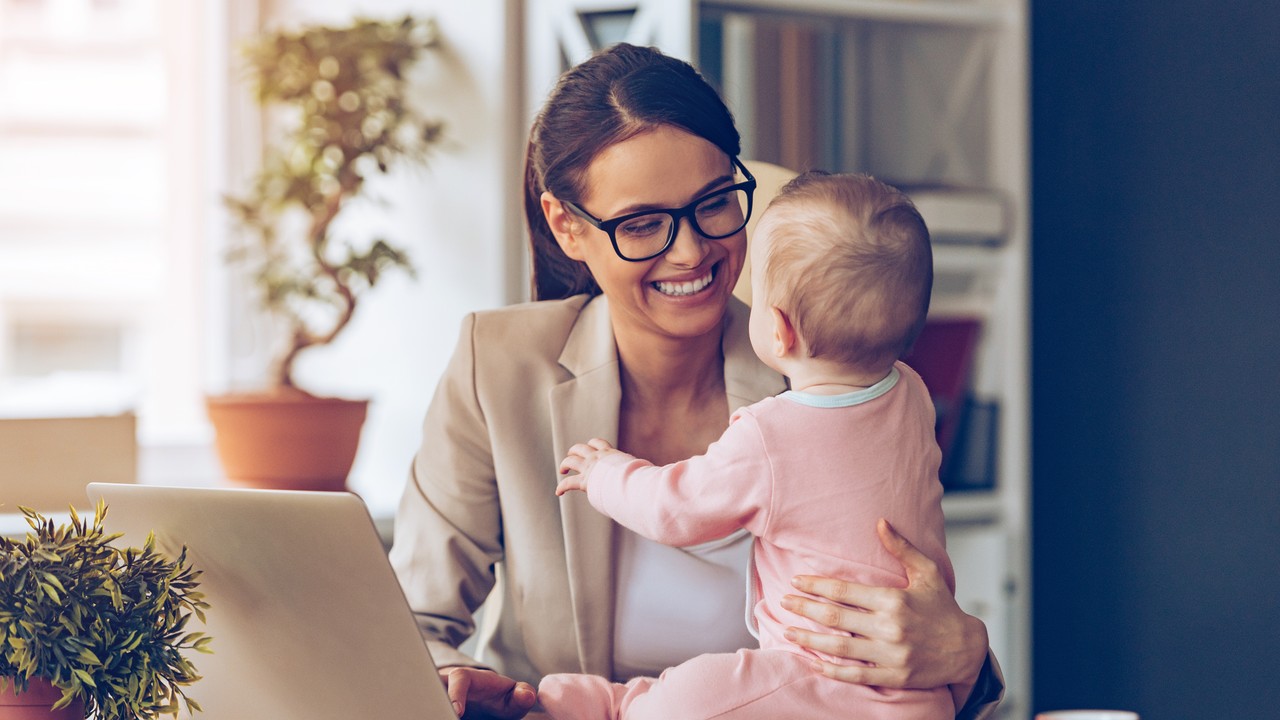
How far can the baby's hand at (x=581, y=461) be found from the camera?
117 cm

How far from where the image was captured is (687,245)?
4.18 ft

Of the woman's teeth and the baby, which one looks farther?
the woman's teeth

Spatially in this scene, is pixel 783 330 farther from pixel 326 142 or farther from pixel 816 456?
pixel 326 142

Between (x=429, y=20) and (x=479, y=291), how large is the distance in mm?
546

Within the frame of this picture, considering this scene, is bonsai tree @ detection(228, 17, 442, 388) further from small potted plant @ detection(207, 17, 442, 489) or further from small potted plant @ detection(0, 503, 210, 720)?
small potted plant @ detection(0, 503, 210, 720)

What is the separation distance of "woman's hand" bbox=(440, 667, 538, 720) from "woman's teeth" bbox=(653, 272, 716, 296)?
0.44 m

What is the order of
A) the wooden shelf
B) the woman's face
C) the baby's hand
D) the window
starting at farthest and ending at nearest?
the window < the wooden shelf < the woman's face < the baby's hand

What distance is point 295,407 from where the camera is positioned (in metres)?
2.29

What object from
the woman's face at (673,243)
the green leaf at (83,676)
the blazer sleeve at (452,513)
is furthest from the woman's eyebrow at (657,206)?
the green leaf at (83,676)

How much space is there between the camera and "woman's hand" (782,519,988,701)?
3.45 feet

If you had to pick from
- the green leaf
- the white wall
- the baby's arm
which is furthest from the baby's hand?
the white wall

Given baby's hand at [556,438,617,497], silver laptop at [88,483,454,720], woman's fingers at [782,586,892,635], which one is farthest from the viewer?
baby's hand at [556,438,617,497]

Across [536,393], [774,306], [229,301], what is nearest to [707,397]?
[536,393]

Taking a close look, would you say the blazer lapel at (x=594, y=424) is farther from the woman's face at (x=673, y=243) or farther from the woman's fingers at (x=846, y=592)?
the woman's fingers at (x=846, y=592)
